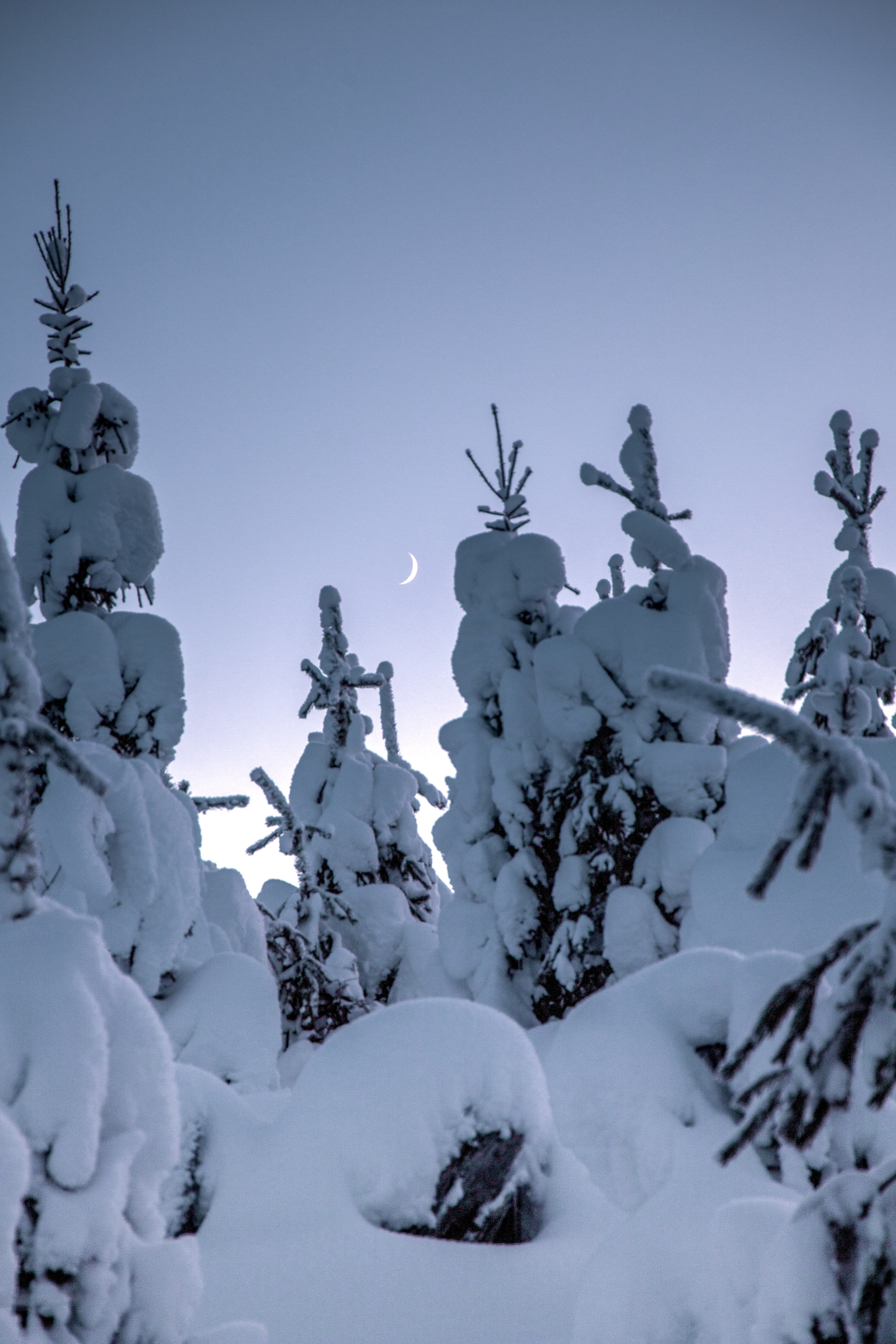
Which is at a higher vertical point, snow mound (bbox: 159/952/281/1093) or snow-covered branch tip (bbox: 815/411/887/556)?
snow-covered branch tip (bbox: 815/411/887/556)

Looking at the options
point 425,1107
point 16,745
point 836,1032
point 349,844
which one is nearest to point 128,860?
point 425,1107

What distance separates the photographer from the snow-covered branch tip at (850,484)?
15.7 m

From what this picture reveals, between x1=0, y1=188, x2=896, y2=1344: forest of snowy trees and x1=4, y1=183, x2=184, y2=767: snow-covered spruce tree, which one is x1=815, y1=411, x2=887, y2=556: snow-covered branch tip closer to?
x1=0, y1=188, x2=896, y2=1344: forest of snowy trees

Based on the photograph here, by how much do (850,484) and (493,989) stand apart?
32.0 feet

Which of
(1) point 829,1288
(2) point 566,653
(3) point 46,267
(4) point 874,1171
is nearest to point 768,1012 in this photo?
(4) point 874,1171

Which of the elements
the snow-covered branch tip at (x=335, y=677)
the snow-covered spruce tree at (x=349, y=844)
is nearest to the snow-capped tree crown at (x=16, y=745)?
the snow-covered spruce tree at (x=349, y=844)

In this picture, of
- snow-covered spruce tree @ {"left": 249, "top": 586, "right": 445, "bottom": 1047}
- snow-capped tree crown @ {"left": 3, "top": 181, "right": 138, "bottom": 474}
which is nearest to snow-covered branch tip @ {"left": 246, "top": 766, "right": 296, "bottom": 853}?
snow-covered spruce tree @ {"left": 249, "top": 586, "right": 445, "bottom": 1047}

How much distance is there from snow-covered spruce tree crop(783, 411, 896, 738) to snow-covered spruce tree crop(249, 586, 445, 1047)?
8642 millimetres

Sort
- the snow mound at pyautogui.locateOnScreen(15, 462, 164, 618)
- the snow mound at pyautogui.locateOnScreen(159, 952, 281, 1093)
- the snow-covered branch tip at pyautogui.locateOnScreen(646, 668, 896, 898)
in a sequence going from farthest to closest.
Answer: the snow mound at pyautogui.locateOnScreen(15, 462, 164, 618) < the snow mound at pyautogui.locateOnScreen(159, 952, 281, 1093) < the snow-covered branch tip at pyautogui.locateOnScreen(646, 668, 896, 898)

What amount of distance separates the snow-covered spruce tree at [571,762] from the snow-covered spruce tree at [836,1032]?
10068 mm

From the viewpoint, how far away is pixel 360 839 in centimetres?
2109

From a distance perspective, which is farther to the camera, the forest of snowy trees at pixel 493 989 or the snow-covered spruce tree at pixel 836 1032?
the forest of snowy trees at pixel 493 989

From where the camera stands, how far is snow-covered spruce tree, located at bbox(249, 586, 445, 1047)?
61.4 ft

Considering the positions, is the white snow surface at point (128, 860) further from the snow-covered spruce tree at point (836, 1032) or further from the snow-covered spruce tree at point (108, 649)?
the snow-covered spruce tree at point (836, 1032)
